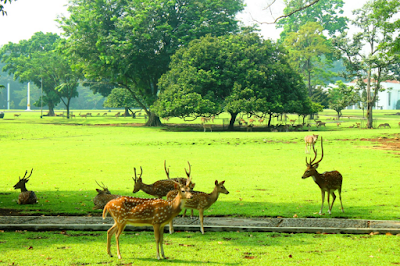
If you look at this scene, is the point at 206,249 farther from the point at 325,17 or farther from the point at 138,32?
the point at 325,17

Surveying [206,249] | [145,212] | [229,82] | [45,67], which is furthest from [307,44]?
[145,212]

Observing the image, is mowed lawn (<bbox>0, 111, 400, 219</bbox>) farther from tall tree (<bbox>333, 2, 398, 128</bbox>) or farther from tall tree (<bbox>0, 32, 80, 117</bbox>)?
tall tree (<bbox>0, 32, 80, 117</bbox>)

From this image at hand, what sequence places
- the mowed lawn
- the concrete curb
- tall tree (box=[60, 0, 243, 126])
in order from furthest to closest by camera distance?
1. tall tree (box=[60, 0, 243, 126])
2. the mowed lawn
3. the concrete curb

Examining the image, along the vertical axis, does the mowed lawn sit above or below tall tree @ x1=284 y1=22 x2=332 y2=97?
below

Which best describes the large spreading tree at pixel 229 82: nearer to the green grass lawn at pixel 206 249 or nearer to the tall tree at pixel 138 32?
the tall tree at pixel 138 32

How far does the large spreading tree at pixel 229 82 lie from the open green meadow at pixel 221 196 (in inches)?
455

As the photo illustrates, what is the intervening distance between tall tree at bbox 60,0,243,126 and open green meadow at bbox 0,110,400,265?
20.5 m

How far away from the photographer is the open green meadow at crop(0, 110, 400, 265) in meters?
7.70

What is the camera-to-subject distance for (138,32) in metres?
49.6

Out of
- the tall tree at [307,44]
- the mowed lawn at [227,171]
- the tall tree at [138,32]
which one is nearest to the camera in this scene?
the mowed lawn at [227,171]

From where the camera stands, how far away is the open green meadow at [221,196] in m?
7.70

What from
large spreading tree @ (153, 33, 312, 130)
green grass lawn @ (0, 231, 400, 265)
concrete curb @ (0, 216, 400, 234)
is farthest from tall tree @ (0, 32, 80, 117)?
green grass lawn @ (0, 231, 400, 265)

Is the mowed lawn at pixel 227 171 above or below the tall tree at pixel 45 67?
below

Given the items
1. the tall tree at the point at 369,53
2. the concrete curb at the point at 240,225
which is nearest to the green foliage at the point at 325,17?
the tall tree at the point at 369,53
